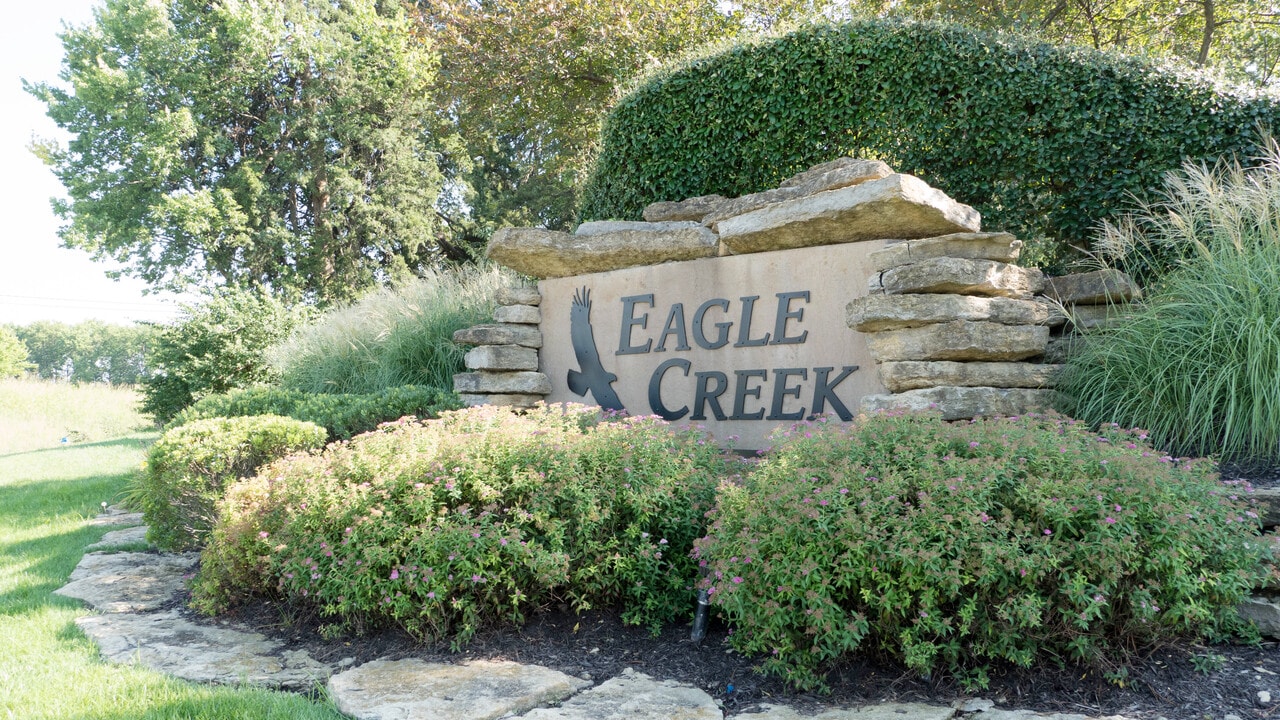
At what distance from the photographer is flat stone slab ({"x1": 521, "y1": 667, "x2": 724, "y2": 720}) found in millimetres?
2270

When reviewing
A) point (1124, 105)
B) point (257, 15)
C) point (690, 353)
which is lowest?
point (690, 353)

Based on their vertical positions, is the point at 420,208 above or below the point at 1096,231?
above

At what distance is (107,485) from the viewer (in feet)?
23.7

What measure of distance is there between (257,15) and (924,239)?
1574 cm

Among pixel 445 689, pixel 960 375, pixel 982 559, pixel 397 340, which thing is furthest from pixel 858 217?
pixel 397 340

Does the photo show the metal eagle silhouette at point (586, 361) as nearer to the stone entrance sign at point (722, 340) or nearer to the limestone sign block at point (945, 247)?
the stone entrance sign at point (722, 340)

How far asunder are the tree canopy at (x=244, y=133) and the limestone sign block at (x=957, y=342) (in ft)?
45.5

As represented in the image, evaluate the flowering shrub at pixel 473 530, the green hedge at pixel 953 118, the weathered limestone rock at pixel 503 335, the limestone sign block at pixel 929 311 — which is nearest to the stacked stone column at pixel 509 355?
the weathered limestone rock at pixel 503 335

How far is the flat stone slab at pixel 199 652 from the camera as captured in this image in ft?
8.72

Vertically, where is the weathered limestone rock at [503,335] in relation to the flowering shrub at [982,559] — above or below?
above

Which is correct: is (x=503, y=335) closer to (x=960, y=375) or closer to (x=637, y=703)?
(x=960, y=375)

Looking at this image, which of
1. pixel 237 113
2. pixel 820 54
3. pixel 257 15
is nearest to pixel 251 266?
pixel 237 113

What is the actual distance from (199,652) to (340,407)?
2.76 metres

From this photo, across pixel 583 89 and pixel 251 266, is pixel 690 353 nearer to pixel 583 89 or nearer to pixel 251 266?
pixel 583 89
